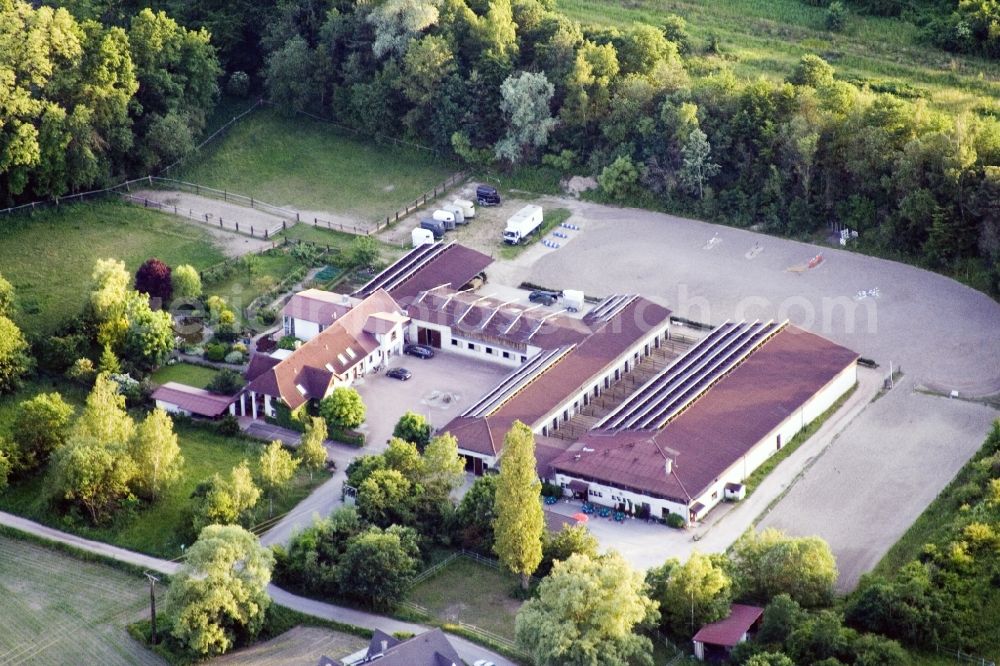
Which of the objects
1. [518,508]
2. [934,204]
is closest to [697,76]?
[934,204]

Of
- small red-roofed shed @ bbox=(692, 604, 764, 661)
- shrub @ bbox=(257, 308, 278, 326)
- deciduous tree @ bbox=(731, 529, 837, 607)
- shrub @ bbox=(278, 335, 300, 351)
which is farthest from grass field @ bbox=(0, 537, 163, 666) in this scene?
deciduous tree @ bbox=(731, 529, 837, 607)

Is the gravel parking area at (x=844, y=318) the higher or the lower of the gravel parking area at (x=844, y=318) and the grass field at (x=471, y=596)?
the higher

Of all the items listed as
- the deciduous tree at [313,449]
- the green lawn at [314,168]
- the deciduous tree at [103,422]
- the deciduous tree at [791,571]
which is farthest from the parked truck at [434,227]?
the deciduous tree at [791,571]

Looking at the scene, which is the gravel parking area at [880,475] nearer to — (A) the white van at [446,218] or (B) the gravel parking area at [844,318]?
(B) the gravel parking area at [844,318]

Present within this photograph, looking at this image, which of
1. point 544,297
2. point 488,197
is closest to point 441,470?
point 544,297

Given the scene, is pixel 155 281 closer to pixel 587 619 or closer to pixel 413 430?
pixel 413 430

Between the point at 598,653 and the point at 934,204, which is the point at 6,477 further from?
the point at 934,204
